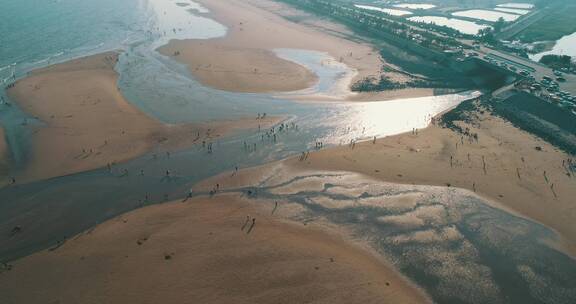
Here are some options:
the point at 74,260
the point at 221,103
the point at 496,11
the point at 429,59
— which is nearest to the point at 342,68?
the point at 429,59

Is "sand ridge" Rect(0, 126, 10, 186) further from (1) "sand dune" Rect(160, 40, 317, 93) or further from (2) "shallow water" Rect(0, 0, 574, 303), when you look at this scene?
(1) "sand dune" Rect(160, 40, 317, 93)

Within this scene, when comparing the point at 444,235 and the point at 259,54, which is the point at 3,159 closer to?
the point at 444,235

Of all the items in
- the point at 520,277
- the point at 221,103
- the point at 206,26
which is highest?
the point at 206,26

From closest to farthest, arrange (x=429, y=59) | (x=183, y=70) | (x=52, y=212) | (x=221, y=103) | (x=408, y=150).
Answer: (x=52, y=212)
(x=408, y=150)
(x=221, y=103)
(x=183, y=70)
(x=429, y=59)

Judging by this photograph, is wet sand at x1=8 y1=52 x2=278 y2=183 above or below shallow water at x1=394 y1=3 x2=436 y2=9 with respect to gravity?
below

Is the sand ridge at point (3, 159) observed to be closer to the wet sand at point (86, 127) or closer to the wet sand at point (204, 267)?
the wet sand at point (86, 127)

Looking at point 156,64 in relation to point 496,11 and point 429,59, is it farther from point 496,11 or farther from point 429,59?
point 496,11

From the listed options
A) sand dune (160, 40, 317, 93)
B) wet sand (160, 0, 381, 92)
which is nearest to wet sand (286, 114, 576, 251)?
sand dune (160, 40, 317, 93)
